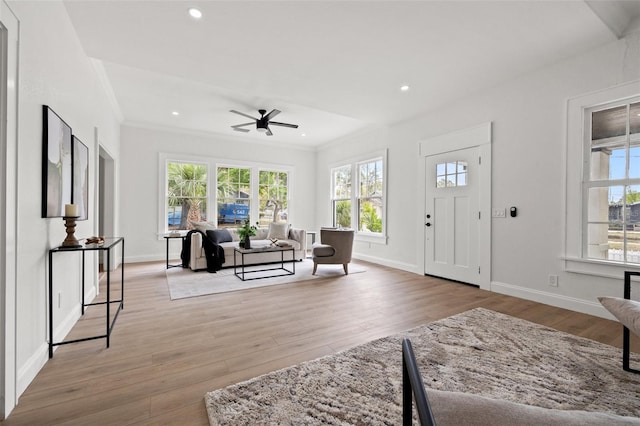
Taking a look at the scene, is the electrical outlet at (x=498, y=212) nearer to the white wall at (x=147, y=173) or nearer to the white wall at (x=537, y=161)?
the white wall at (x=537, y=161)

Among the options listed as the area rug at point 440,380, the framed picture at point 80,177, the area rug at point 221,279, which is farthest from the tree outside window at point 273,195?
the area rug at point 440,380

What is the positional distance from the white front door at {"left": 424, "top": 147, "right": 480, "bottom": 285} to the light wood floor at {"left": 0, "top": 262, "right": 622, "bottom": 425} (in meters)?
0.38

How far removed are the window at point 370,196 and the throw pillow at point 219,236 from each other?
2.80 m

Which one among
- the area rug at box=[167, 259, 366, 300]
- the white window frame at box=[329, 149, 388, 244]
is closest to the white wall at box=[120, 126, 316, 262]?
the area rug at box=[167, 259, 366, 300]

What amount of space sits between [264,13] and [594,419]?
2981mm

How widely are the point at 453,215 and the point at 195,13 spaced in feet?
13.1

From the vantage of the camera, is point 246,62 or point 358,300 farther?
point 358,300

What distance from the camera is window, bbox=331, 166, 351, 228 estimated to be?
6.81 m

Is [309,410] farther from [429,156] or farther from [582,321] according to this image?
[429,156]

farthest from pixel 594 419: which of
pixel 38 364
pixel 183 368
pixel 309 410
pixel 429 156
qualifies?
pixel 429 156

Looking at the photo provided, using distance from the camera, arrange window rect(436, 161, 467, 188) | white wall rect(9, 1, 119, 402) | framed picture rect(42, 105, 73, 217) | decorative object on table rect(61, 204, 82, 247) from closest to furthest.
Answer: white wall rect(9, 1, 119, 402)
framed picture rect(42, 105, 73, 217)
decorative object on table rect(61, 204, 82, 247)
window rect(436, 161, 467, 188)

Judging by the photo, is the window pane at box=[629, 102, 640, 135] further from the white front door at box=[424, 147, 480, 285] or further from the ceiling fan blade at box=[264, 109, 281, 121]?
the ceiling fan blade at box=[264, 109, 281, 121]

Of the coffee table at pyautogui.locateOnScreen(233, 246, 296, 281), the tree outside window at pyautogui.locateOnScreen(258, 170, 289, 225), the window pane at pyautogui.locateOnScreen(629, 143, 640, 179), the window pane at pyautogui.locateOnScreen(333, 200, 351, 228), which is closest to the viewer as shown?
the window pane at pyautogui.locateOnScreen(629, 143, 640, 179)

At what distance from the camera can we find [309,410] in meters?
1.51
